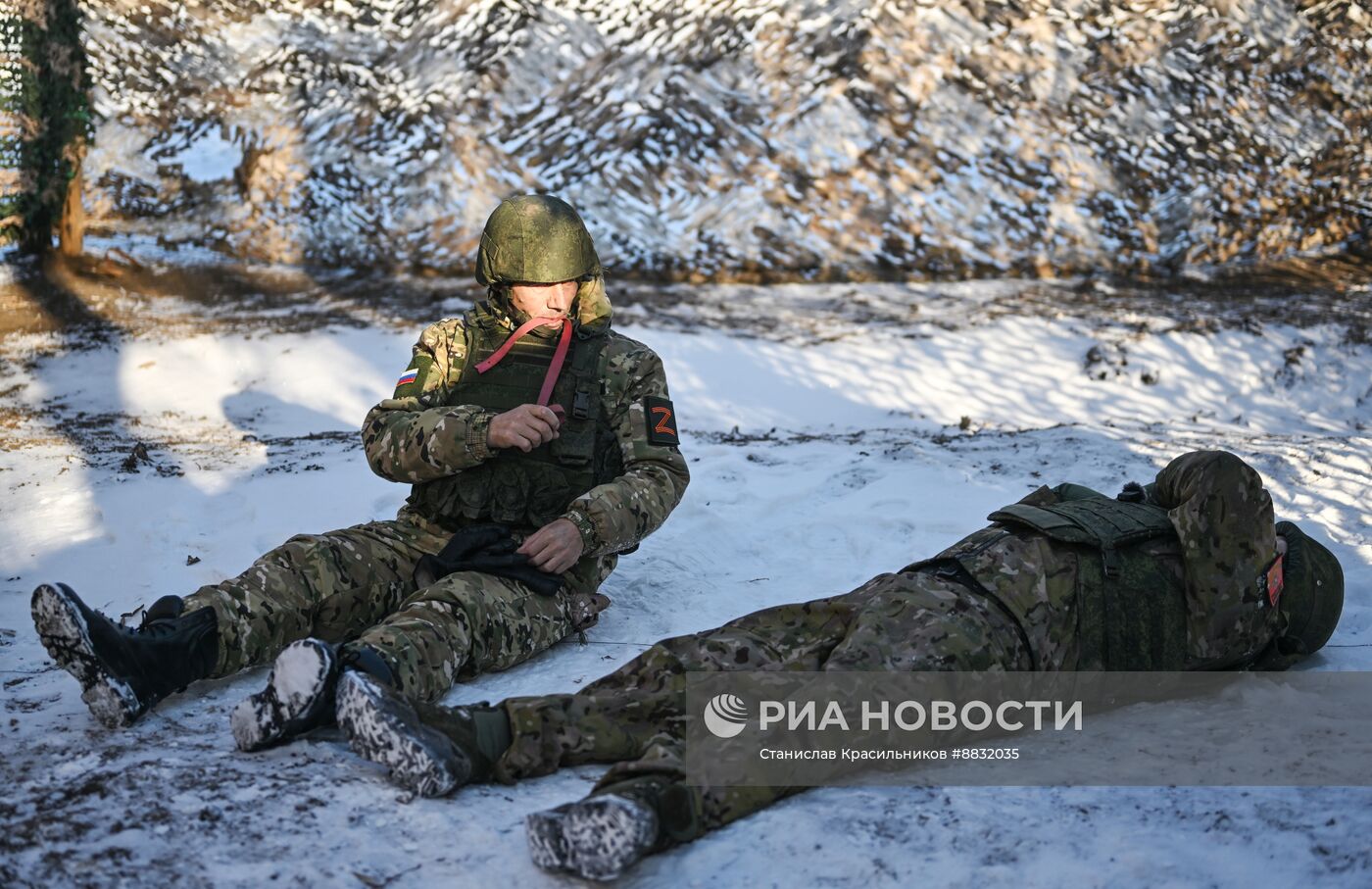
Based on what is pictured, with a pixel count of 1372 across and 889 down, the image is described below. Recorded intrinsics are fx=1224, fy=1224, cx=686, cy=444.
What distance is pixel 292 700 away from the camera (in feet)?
8.93

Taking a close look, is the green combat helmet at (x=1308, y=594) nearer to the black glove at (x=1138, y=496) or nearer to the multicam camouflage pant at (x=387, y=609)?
the black glove at (x=1138, y=496)

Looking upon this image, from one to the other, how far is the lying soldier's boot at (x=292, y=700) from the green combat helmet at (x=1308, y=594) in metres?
2.48

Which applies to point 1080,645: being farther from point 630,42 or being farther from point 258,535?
point 630,42

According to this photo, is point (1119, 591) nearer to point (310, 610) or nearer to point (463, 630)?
point (463, 630)

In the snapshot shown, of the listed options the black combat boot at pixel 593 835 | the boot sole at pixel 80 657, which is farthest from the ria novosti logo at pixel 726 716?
the boot sole at pixel 80 657

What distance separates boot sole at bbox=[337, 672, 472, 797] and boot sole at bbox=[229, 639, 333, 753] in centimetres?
10

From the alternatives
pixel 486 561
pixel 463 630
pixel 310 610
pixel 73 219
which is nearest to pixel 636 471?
pixel 486 561

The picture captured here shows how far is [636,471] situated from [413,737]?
1.33 m

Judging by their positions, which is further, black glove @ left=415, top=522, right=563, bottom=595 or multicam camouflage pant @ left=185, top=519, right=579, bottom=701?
black glove @ left=415, top=522, right=563, bottom=595

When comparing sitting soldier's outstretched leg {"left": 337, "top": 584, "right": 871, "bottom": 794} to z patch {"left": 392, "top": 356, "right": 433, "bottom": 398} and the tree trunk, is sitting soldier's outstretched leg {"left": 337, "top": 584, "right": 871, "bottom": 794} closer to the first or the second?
z patch {"left": 392, "top": 356, "right": 433, "bottom": 398}

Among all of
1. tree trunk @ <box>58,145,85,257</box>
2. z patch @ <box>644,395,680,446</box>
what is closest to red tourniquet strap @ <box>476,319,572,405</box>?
z patch @ <box>644,395,680,446</box>

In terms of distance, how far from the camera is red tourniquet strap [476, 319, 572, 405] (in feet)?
12.3

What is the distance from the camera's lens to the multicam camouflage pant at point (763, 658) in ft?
9.09

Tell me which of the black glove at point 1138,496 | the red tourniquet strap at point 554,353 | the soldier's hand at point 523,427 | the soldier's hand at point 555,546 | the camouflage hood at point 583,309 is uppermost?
the camouflage hood at point 583,309
